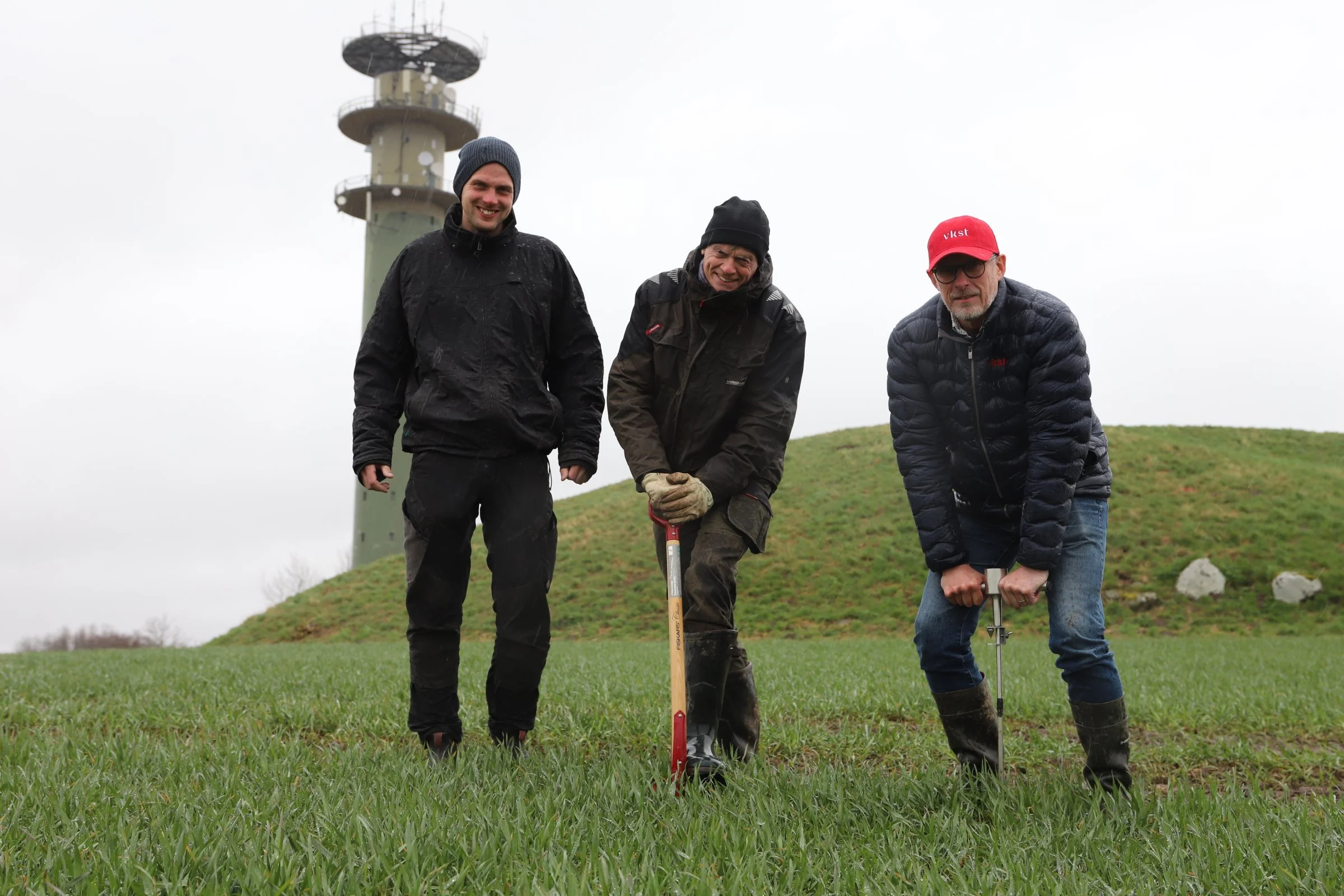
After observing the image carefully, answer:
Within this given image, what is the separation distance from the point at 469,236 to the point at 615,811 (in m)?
2.83

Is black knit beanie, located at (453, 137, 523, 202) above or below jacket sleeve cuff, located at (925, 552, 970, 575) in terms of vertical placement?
above

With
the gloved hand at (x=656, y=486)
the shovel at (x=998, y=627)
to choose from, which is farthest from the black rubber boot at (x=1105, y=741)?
the gloved hand at (x=656, y=486)

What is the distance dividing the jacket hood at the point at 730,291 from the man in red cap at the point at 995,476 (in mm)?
652

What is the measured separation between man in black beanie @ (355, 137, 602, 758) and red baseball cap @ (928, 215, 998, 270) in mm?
1946

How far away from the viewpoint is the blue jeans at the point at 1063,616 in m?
4.05

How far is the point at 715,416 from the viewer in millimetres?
4859

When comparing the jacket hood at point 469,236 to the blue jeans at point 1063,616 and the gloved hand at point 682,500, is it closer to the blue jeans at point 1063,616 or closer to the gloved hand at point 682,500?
the gloved hand at point 682,500

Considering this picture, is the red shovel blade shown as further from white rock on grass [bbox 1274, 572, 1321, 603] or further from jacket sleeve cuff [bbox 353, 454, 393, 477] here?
white rock on grass [bbox 1274, 572, 1321, 603]

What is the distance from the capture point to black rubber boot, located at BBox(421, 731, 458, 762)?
482cm

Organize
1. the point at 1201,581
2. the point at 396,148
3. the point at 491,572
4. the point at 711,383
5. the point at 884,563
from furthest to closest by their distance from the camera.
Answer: the point at 396,148, the point at 884,563, the point at 1201,581, the point at 491,572, the point at 711,383

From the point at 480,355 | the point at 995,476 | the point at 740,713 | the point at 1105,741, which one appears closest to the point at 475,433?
the point at 480,355

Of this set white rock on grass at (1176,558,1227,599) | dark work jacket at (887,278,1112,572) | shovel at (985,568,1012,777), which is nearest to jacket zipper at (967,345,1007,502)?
dark work jacket at (887,278,1112,572)

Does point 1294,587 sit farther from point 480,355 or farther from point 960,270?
point 480,355

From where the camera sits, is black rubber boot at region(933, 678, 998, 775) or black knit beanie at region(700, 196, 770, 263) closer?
black rubber boot at region(933, 678, 998, 775)
